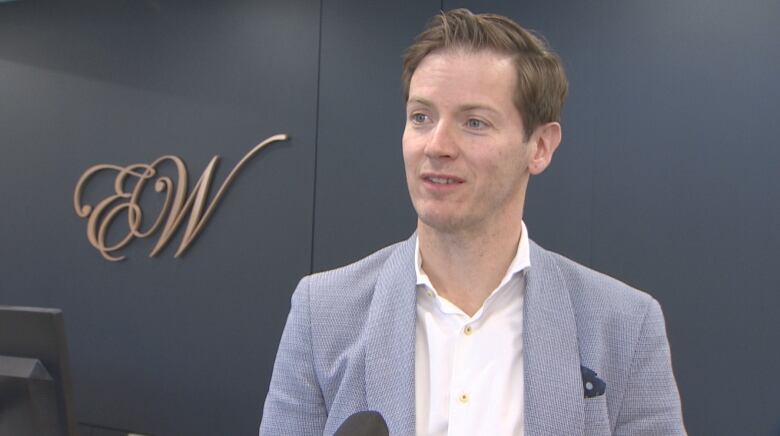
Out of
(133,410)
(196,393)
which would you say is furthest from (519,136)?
(133,410)

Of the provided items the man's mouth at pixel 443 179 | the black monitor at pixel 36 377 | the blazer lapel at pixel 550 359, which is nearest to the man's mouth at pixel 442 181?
the man's mouth at pixel 443 179

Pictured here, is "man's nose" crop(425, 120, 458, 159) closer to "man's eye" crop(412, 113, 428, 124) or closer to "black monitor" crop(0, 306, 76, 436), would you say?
"man's eye" crop(412, 113, 428, 124)

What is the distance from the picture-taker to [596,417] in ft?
4.12

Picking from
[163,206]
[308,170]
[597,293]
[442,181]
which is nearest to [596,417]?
[597,293]

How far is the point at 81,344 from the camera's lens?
4484 mm

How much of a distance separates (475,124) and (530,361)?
0.40m

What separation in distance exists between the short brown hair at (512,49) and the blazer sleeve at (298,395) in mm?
470

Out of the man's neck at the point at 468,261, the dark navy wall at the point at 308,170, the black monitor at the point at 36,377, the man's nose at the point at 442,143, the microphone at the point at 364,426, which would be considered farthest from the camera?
the dark navy wall at the point at 308,170

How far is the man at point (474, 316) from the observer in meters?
1.27

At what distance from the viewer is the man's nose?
1247mm

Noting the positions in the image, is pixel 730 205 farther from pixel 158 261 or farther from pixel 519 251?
pixel 158 261

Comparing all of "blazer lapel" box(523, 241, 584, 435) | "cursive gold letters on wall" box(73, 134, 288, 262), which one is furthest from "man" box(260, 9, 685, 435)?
"cursive gold letters on wall" box(73, 134, 288, 262)

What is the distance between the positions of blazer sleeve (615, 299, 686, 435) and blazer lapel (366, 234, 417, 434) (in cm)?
36

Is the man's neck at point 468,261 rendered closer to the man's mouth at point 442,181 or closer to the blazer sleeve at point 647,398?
the man's mouth at point 442,181
